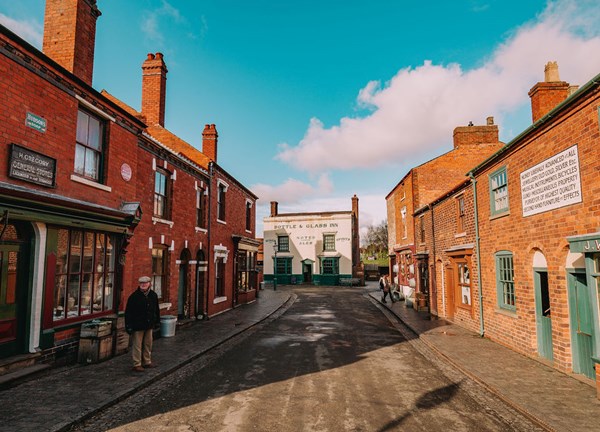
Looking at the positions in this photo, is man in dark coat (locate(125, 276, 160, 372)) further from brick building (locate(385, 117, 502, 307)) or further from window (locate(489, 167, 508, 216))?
brick building (locate(385, 117, 502, 307))

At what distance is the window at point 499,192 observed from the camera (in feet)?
35.6

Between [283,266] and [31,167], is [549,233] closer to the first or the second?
[31,167]

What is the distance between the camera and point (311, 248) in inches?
1665

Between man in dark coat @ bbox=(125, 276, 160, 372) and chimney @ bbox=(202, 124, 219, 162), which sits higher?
chimney @ bbox=(202, 124, 219, 162)

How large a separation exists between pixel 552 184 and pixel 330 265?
33.9 m

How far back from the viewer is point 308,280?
1673 inches


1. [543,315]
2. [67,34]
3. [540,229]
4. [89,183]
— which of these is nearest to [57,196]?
[89,183]

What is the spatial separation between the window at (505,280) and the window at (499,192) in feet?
4.47

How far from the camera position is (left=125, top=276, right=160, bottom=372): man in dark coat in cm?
790

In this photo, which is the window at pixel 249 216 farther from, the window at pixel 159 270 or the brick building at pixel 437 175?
the window at pixel 159 270

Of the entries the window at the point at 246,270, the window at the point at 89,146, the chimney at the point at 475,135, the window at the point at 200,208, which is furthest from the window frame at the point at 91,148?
the chimney at the point at 475,135

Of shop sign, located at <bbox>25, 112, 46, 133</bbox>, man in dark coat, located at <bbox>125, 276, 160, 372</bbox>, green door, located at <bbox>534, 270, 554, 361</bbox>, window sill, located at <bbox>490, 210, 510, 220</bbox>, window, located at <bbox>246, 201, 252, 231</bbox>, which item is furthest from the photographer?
window, located at <bbox>246, 201, 252, 231</bbox>

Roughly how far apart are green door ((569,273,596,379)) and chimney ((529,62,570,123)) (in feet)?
20.1

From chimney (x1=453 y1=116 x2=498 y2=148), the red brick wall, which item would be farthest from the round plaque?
chimney (x1=453 y1=116 x2=498 y2=148)
